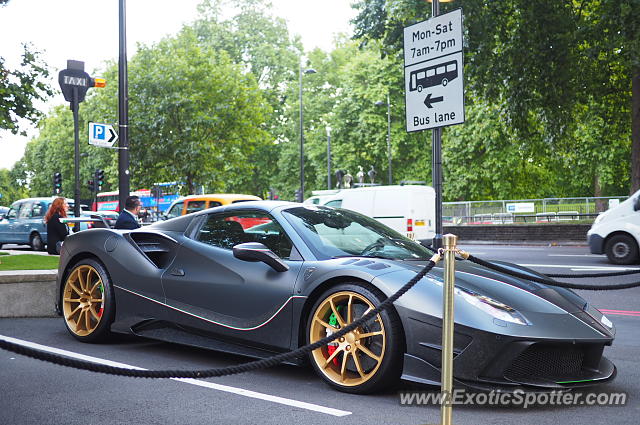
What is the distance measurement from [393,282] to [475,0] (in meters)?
14.6

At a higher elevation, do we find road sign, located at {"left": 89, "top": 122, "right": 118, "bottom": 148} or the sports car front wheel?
road sign, located at {"left": 89, "top": 122, "right": 118, "bottom": 148}

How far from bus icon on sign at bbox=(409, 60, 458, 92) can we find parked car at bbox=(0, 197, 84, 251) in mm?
16333

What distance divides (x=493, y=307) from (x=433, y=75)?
416 cm

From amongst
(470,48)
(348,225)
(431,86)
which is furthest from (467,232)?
(348,225)

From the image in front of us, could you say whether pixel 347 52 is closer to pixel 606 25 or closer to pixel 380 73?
pixel 380 73

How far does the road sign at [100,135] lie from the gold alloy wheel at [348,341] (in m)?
8.63

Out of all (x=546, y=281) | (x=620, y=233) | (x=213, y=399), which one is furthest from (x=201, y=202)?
(x=546, y=281)

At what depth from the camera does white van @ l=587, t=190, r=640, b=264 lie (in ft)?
45.2

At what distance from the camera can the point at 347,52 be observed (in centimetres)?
5238

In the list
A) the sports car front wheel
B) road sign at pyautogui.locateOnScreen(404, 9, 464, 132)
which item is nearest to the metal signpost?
road sign at pyautogui.locateOnScreen(404, 9, 464, 132)

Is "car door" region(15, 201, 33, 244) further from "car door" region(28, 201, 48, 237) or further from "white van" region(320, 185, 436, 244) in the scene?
"white van" region(320, 185, 436, 244)

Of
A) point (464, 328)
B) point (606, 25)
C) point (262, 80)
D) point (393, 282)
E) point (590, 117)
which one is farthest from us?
point (262, 80)

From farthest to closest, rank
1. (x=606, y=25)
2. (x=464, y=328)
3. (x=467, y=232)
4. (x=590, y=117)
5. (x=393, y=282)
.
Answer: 1. (x=467, y=232)
2. (x=590, y=117)
3. (x=606, y=25)
4. (x=393, y=282)
5. (x=464, y=328)

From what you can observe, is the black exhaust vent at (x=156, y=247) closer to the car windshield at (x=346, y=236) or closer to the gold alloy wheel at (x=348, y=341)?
the car windshield at (x=346, y=236)
